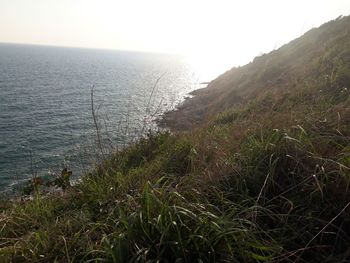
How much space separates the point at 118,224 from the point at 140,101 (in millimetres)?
47300

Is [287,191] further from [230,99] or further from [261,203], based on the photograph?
[230,99]

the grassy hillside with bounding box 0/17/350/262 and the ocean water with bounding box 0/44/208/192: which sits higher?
the grassy hillside with bounding box 0/17/350/262

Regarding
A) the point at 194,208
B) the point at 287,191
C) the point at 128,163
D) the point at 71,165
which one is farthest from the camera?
the point at 71,165

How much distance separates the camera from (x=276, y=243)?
2.77 metres

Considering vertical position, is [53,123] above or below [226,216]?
below

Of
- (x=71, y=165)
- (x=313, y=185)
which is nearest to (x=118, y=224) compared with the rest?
(x=313, y=185)

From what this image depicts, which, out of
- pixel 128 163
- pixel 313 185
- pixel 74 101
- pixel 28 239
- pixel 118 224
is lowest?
pixel 74 101

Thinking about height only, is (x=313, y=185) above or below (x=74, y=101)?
above

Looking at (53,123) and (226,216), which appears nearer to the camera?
(226,216)

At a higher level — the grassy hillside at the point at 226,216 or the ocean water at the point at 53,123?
the grassy hillside at the point at 226,216

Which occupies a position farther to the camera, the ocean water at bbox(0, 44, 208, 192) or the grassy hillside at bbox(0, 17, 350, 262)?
the ocean water at bbox(0, 44, 208, 192)

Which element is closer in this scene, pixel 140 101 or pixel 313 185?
pixel 313 185

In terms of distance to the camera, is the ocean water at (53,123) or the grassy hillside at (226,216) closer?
the grassy hillside at (226,216)

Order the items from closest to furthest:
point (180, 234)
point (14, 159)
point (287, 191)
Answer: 1. point (180, 234)
2. point (287, 191)
3. point (14, 159)
